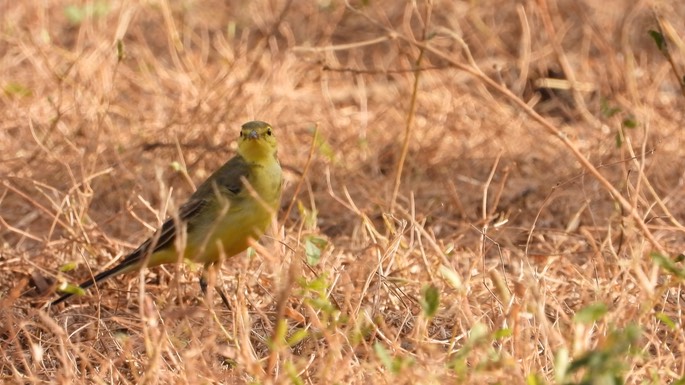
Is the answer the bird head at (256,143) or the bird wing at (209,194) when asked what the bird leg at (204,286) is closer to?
the bird wing at (209,194)

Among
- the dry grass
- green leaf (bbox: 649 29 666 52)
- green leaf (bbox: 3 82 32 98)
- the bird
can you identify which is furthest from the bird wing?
green leaf (bbox: 3 82 32 98)

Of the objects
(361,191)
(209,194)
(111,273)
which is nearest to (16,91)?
(361,191)

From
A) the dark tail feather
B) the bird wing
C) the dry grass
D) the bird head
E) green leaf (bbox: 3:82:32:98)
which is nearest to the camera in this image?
the dry grass

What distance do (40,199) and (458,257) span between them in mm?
2624

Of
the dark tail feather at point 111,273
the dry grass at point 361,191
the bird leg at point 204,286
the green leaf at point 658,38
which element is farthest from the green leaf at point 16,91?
the green leaf at point 658,38

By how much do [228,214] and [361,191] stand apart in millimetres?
1907

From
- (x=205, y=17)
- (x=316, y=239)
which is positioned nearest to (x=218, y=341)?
(x=316, y=239)

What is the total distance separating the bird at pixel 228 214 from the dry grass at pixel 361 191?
15 cm

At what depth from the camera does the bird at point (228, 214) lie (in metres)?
5.32

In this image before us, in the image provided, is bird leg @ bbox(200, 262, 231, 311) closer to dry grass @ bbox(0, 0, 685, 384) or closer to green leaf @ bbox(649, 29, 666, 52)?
dry grass @ bbox(0, 0, 685, 384)

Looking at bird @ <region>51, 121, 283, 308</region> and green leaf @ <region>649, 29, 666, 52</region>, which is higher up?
green leaf @ <region>649, 29, 666, 52</region>

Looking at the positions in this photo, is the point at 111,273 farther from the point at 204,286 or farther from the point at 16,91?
the point at 16,91

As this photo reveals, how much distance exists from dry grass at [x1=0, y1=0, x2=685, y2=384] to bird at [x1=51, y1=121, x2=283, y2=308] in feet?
0.51

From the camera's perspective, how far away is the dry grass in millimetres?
4086
